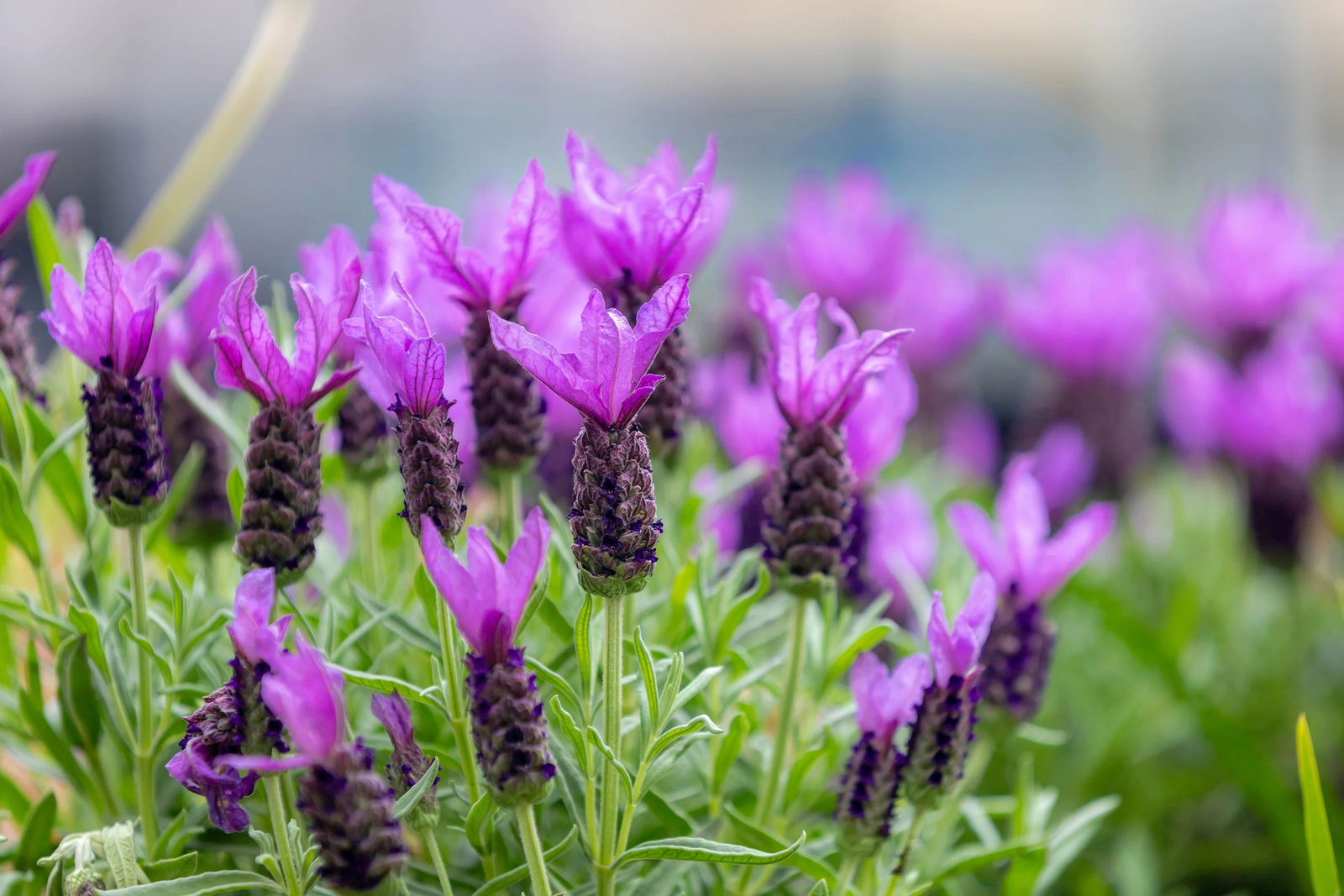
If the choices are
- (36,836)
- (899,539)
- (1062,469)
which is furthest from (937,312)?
(36,836)

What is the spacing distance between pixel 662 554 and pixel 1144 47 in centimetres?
442

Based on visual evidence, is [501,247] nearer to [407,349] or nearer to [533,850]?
[407,349]

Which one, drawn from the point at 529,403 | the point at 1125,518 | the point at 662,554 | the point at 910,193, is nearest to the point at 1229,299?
the point at 1125,518

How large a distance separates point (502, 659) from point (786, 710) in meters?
0.20

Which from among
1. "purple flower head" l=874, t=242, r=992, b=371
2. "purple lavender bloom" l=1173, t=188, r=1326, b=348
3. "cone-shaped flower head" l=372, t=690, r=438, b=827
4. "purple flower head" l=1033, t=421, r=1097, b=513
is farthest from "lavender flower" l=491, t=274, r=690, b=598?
"purple lavender bloom" l=1173, t=188, r=1326, b=348

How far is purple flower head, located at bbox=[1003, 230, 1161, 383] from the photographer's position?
4.59ft

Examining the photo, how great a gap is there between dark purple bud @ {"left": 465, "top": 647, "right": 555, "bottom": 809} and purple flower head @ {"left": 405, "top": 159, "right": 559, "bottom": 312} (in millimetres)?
201

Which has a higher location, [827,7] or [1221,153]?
[827,7]

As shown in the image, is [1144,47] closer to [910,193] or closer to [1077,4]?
[1077,4]

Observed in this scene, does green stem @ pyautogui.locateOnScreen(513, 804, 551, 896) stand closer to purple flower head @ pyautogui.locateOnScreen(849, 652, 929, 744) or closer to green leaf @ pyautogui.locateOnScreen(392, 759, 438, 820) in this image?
green leaf @ pyautogui.locateOnScreen(392, 759, 438, 820)

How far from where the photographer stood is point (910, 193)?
413 centimetres

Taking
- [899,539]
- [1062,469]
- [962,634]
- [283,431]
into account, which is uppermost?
[283,431]

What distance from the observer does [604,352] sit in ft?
1.59

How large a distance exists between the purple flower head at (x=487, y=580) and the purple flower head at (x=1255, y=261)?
3.81 feet
